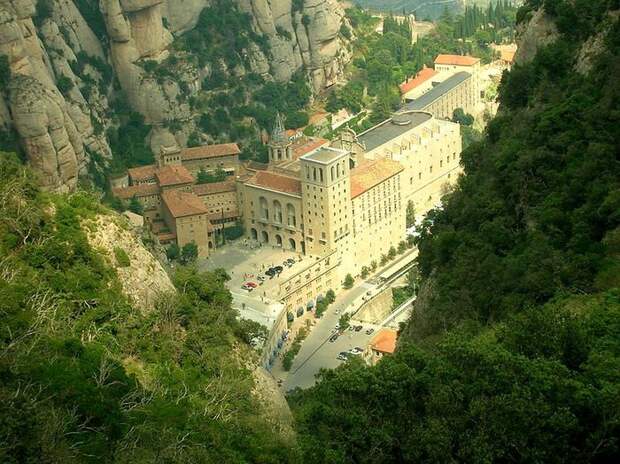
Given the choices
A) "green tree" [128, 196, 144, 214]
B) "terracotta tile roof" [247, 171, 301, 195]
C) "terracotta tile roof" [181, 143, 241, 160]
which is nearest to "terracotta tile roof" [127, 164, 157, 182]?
"terracotta tile roof" [181, 143, 241, 160]

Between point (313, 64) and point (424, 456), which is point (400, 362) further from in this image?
point (313, 64)

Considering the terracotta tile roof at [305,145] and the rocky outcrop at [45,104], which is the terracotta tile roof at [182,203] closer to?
the rocky outcrop at [45,104]

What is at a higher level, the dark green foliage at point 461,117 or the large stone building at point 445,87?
the large stone building at point 445,87

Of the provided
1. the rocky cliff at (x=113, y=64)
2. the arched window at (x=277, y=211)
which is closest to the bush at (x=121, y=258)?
the rocky cliff at (x=113, y=64)

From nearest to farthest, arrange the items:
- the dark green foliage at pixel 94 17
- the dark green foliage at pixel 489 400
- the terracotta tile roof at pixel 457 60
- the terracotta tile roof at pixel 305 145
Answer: the dark green foliage at pixel 489 400 < the terracotta tile roof at pixel 305 145 < the dark green foliage at pixel 94 17 < the terracotta tile roof at pixel 457 60

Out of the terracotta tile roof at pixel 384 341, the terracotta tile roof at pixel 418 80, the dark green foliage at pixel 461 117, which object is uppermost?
the terracotta tile roof at pixel 384 341

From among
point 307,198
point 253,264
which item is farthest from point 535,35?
point 253,264
